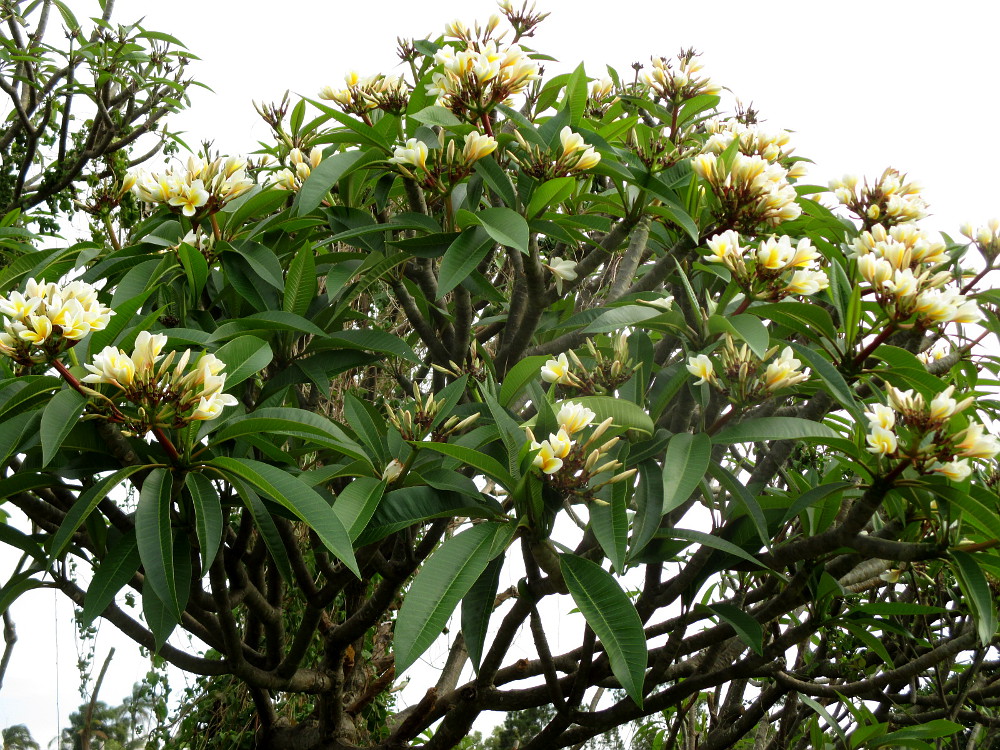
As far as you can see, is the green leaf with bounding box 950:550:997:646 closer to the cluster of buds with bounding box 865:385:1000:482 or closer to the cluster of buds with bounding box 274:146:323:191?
the cluster of buds with bounding box 865:385:1000:482

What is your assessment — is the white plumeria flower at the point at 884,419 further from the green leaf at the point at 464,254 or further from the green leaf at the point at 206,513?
the green leaf at the point at 206,513

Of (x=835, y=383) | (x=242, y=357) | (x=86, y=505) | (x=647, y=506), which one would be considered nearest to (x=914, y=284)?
(x=835, y=383)

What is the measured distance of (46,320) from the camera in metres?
1.08

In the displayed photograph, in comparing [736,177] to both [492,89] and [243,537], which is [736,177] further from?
[243,537]

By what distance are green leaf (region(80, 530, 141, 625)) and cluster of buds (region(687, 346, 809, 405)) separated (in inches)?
33.7

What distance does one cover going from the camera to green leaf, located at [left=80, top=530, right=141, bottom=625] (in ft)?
4.23

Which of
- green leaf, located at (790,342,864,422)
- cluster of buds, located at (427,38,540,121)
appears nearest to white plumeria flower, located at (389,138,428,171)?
cluster of buds, located at (427,38,540,121)

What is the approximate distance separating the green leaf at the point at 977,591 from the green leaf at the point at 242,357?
3.47ft

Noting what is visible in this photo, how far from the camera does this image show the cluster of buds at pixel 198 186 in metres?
1.56

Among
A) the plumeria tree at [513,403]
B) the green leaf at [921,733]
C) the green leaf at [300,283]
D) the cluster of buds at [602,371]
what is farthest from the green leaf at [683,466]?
the green leaf at [921,733]

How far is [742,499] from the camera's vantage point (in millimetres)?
1350

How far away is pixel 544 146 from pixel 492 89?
0.42 feet

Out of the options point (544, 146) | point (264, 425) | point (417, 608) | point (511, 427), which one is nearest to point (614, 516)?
point (511, 427)

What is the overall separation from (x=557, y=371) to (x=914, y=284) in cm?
54
